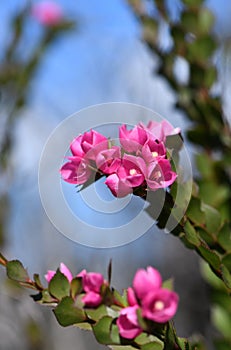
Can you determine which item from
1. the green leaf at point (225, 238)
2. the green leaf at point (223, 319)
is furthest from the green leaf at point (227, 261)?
the green leaf at point (223, 319)

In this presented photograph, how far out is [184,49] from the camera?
127 cm

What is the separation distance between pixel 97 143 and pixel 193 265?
364 centimetres

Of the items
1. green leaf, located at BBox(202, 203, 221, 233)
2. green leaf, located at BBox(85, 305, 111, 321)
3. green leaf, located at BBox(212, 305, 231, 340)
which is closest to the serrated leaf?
green leaf, located at BBox(85, 305, 111, 321)

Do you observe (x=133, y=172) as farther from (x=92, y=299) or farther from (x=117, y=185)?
(x=92, y=299)

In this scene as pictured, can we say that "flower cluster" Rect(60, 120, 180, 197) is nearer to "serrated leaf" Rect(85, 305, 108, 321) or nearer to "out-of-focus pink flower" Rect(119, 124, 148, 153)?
"out-of-focus pink flower" Rect(119, 124, 148, 153)

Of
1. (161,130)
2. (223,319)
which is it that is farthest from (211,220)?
(223,319)

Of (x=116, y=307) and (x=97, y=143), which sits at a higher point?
(x=97, y=143)

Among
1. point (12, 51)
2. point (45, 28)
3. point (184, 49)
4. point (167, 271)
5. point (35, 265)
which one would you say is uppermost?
point (184, 49)

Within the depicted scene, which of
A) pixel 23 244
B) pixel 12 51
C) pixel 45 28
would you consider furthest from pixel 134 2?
pixel 23 244

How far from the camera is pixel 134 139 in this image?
61cm

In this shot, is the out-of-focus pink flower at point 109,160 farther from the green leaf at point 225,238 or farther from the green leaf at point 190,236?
the green leaf at point 225,238

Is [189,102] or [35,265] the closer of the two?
→ [189,102]

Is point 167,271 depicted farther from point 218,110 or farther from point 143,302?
point 143,302

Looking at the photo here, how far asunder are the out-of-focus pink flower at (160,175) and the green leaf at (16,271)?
152mm
